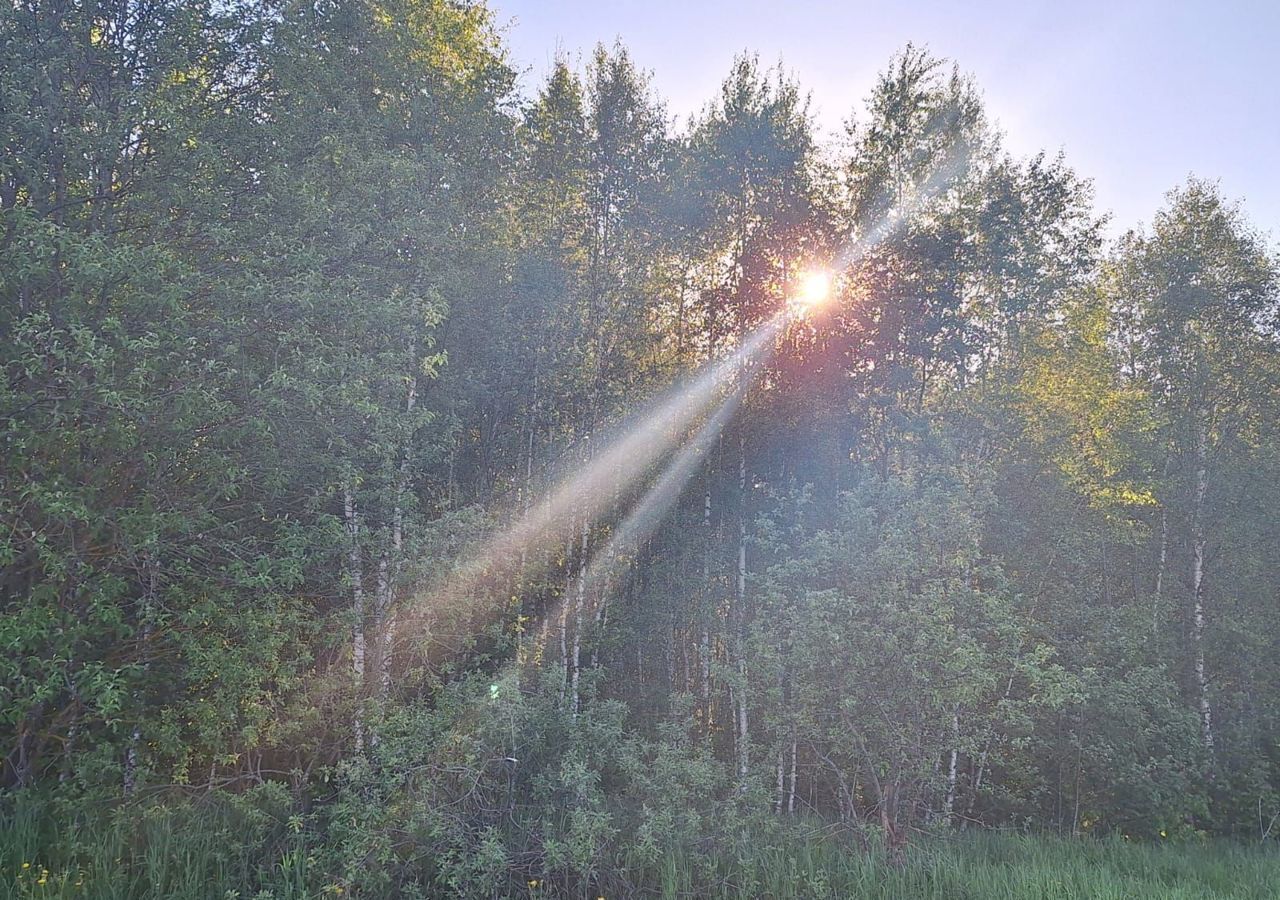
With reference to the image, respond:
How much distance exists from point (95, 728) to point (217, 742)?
1380 mm

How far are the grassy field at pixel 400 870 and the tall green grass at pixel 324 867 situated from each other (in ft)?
0.04

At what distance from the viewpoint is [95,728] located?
6.32 meters

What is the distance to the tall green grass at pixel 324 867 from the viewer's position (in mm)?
5133

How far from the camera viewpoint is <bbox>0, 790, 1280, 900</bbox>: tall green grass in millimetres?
5133

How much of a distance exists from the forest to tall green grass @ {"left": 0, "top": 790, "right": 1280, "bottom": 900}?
0.16 feet

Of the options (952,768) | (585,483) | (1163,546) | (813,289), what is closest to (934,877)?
(952,768)

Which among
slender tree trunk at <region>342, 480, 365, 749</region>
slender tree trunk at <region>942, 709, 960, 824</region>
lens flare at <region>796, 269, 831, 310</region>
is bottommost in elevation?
slender tree trunk at <region>942, 709, 960, 824</region>

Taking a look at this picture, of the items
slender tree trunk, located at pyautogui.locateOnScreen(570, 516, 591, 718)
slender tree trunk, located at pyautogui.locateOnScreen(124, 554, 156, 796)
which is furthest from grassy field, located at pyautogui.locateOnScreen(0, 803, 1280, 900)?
slender tree trunk, located at pyautogui.locateOnScreen(570, 516, 591, 718)

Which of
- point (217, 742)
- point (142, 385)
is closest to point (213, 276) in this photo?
point (142, 385)

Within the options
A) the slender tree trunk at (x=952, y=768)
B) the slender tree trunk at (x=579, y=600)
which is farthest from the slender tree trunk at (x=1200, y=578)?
the slender tree trunk at (x=579, y=600)

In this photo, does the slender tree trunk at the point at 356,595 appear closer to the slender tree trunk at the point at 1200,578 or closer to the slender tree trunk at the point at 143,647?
the slender tree trunk at the point at 143,647

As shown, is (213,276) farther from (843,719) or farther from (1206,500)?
(1206,500)

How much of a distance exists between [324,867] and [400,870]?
0.62 meters

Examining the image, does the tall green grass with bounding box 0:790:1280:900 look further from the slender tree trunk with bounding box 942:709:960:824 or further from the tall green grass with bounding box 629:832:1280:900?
the slender tree trunk with bounding box 942:709:960:824
